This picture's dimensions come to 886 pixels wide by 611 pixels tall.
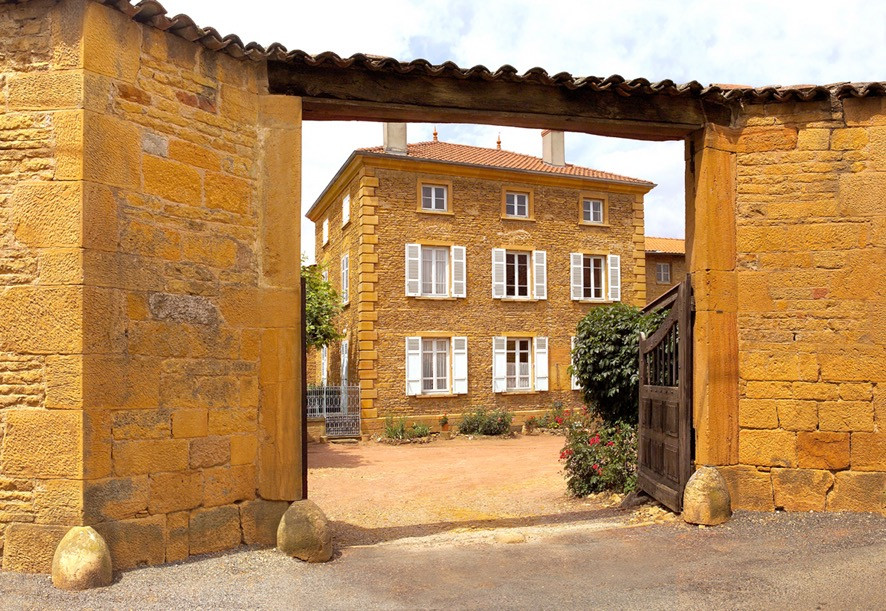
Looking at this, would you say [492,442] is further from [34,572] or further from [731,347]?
[34,572]

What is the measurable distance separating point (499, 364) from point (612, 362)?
36.6 ft

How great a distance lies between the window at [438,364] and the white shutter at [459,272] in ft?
4.18

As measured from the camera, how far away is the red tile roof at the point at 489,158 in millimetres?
20828

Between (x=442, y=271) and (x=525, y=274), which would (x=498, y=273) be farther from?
(x=442, y=271)

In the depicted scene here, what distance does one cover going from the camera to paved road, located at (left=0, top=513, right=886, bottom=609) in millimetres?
4617

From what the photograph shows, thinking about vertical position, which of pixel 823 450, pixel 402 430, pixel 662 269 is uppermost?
pixel 662 269

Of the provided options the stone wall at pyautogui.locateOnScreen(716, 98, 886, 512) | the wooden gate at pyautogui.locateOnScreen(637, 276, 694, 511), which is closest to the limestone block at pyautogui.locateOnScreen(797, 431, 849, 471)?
the stone wall at pyautogui.locateOnScreen(716, 98, 886, 512)

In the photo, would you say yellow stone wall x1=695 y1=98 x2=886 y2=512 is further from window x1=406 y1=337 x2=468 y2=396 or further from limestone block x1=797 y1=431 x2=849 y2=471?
window x1=406 y1=337 x2=468 y2=396

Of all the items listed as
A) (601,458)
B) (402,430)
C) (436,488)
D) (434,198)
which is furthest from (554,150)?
(601,458)

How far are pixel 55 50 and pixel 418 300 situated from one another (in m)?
15.4

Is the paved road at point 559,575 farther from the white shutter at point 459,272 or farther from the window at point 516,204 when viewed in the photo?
the window at point 516,204

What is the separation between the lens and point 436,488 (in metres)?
11.9

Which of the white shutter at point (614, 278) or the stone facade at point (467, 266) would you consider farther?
the white shutter at point (614, 278)

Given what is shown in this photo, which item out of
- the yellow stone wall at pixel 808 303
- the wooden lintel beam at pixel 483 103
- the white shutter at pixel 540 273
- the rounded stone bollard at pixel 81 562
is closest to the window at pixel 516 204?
the white shutter at pixel 540 273
